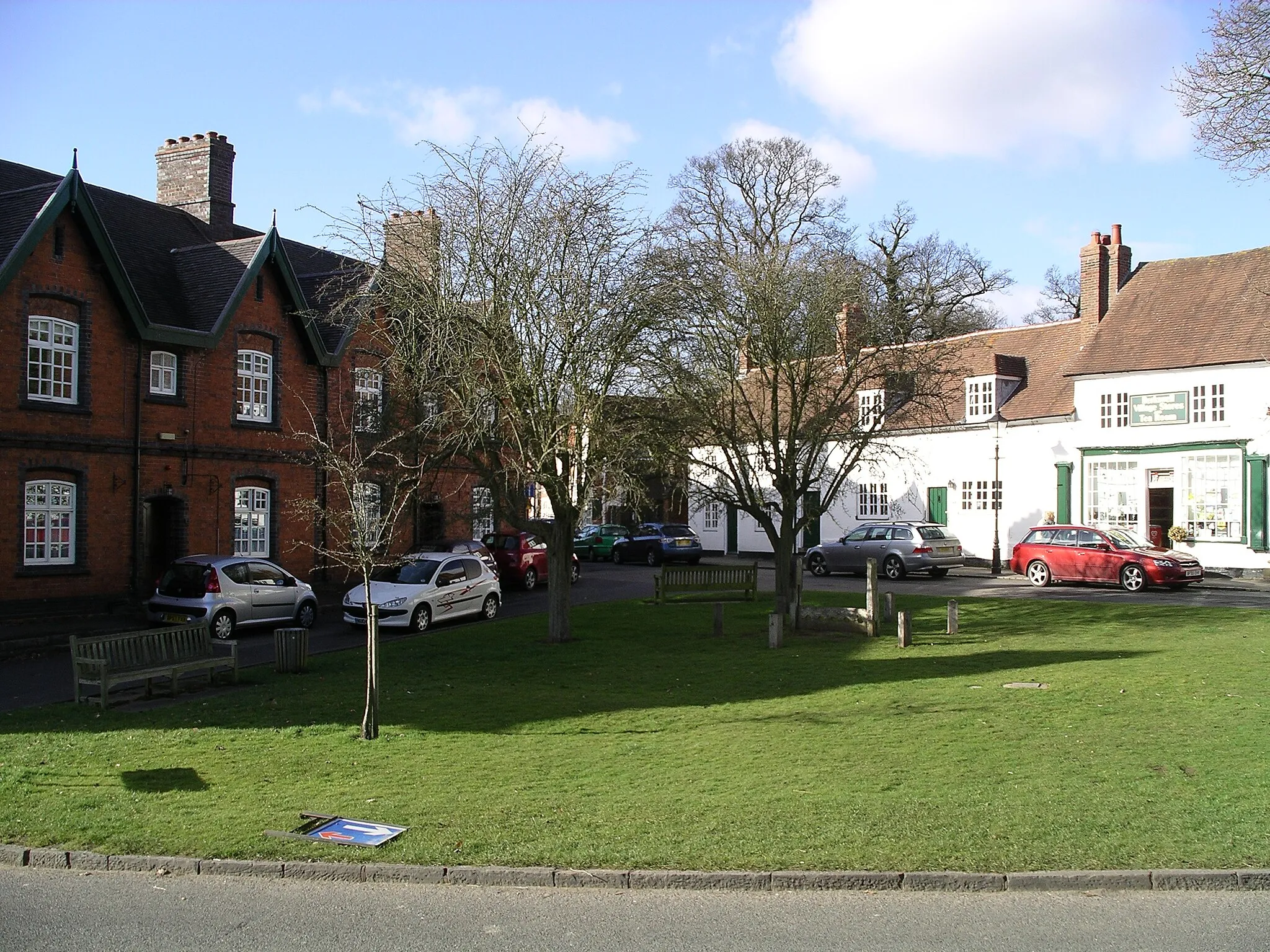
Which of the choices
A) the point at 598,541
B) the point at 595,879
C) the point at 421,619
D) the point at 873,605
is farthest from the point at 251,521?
the point at 595,879

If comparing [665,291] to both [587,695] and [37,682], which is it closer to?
[587,695]

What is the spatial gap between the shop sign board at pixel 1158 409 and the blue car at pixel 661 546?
16618mm

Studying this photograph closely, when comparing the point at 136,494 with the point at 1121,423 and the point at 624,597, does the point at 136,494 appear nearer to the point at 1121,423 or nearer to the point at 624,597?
the point at 624,597

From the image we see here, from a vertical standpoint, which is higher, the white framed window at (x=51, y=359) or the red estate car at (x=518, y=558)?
the white framed window at (x=51, y=359)

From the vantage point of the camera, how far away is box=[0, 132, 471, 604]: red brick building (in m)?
22.3

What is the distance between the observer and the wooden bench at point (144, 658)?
46.3ft

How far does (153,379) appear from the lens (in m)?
25.0

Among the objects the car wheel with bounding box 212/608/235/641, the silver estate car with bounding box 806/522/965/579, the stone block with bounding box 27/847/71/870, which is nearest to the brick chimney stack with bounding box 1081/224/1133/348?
the silver estate car with bounding box 806/522/965/579

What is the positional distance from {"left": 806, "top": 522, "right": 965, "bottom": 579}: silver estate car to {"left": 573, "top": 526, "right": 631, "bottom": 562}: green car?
1220cm

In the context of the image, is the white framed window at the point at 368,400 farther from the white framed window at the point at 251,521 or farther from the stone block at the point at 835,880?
the stone block at the point at 835,880

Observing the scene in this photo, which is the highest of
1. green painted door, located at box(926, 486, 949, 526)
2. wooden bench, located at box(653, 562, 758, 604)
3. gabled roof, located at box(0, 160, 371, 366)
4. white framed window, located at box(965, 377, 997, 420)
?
gabled roof, located at box(0, 160, 371, 366)

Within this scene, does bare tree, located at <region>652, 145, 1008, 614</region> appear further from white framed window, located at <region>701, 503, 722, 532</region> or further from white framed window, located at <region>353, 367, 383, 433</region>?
white framed window, located at <region>701, 503, 722, 532</region>

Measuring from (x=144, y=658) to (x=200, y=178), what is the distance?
813 inches

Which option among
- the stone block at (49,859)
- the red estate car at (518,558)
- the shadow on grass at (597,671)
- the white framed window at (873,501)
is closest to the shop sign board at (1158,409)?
the white framed window at (873,501)
